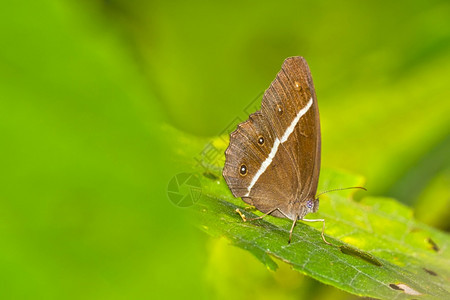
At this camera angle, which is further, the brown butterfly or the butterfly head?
the butterfly head

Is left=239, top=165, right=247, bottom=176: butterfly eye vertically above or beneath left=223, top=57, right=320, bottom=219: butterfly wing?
beneath

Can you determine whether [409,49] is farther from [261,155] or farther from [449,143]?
[261,155]

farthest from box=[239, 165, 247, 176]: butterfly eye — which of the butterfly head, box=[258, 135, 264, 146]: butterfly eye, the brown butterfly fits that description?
the butterfly head

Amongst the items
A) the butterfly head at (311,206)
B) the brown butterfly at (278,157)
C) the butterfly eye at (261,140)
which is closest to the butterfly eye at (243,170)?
the brown butterfly at (278,157)

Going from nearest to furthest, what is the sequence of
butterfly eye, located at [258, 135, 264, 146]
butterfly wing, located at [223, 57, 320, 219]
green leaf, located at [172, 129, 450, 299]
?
green leaf, located at [172, 129, 450, 299] < butterfly wing, located at [223, 57, 320, 219] < butterfly eye, located at [258, 135, 264, 146]

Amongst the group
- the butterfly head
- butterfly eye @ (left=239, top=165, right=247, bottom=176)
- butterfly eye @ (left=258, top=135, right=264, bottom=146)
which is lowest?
butterfly eye @ (left=239, top=165, right=247, bottom=176)

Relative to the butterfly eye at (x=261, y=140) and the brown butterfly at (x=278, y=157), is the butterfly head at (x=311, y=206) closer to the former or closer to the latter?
the brown butterfly at (x=278, y=157)

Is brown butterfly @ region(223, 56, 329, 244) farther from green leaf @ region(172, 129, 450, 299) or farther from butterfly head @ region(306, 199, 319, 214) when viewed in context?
green leaf @ region(172, 129, 450, 299)

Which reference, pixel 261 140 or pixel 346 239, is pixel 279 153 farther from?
pixel 346 239
